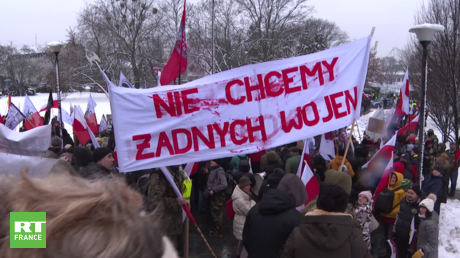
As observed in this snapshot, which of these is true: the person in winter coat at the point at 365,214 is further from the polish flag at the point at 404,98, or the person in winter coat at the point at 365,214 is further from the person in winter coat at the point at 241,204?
the polish flag at the point at 404,98

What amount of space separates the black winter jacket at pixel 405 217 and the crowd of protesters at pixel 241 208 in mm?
13

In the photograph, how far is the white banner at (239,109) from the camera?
3.78 metres

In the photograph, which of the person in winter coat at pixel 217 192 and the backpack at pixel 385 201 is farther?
the person in winter coat at pixel 217 192

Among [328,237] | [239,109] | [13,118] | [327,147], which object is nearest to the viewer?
[328,237]

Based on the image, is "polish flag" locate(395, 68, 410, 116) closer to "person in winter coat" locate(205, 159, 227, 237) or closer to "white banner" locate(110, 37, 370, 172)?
"person in winter coat" locate(205, 159, 227, 237)

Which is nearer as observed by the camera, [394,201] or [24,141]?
[24,141]

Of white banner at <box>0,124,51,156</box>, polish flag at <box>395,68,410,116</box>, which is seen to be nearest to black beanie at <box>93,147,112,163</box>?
white banner at <box>0,124,51,156</box>

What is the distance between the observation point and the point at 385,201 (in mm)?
5992

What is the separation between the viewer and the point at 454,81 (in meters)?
11.0

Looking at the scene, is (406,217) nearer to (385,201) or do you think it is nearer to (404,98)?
(385,201)

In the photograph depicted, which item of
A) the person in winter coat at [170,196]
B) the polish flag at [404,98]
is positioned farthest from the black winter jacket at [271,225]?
the polish flag at [404,98]

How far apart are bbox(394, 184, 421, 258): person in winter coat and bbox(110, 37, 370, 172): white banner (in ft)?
6.11

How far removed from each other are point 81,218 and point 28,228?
109 millimetres

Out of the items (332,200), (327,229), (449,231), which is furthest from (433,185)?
(327,229)
